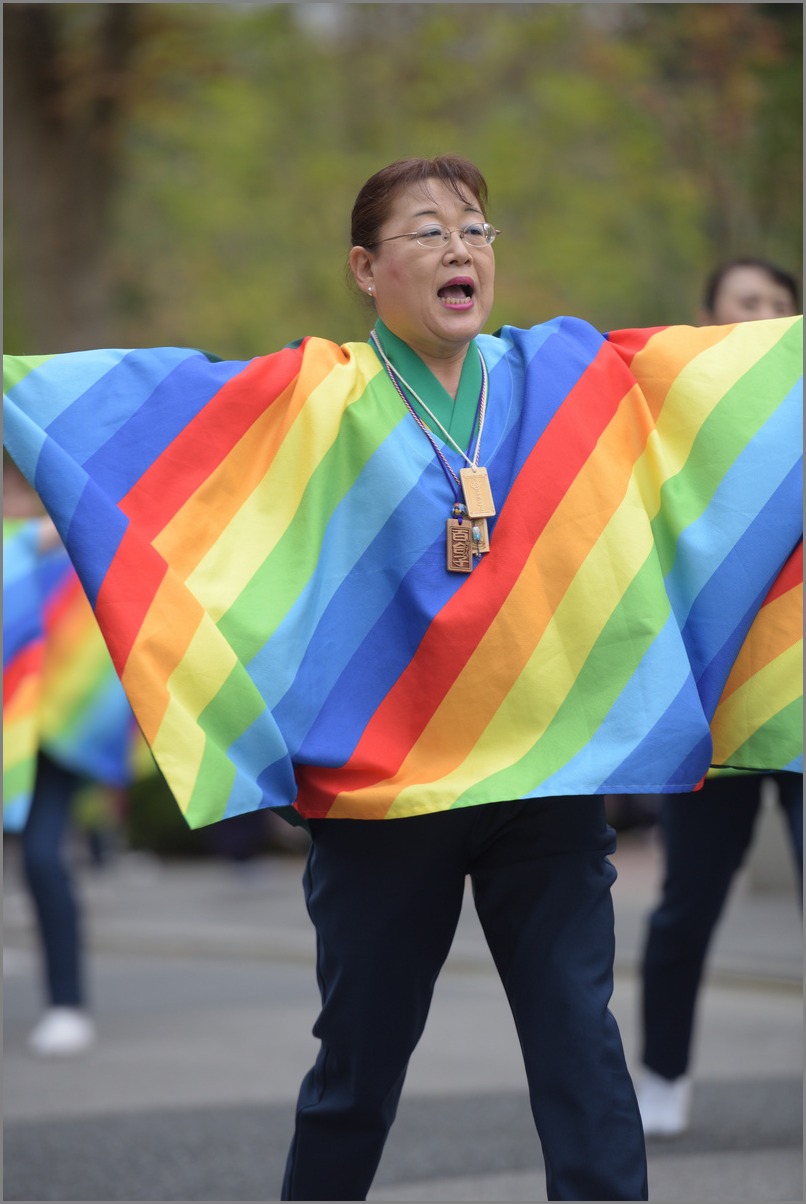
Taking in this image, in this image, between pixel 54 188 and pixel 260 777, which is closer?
pixel 260 777

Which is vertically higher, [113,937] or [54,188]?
[54,188]

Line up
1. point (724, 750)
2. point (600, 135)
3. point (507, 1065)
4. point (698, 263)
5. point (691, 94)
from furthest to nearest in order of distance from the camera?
point (600, 135), point (698, 263), point (691, 94), point (507, 1065), point (724, 750)

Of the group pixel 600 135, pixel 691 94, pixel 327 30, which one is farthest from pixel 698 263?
pixel 327 30

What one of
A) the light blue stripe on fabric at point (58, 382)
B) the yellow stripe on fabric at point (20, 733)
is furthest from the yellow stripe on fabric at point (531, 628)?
the yellow stripe on fabric at point (20, 733)

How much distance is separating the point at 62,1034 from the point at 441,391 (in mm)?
3807

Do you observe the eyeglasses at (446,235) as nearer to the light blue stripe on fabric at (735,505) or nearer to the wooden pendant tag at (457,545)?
the wooden pendant tag at (457,545)

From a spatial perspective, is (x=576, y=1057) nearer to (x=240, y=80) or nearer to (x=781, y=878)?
(x=781, y=878)

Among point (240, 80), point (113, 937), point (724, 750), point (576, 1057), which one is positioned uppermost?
point (240, 80)

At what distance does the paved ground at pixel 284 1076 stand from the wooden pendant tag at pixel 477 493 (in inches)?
73.9

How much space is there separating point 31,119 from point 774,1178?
1210cm

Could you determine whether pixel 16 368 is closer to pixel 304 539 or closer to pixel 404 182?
pixel 304 539

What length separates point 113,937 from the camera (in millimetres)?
9273

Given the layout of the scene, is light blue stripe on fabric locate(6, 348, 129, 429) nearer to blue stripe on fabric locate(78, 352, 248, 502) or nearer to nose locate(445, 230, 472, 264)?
blue stripe on fabric locate(78, 352, 248, 502)

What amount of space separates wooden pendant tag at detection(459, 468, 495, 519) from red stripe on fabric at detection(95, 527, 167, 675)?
21.2 inches
